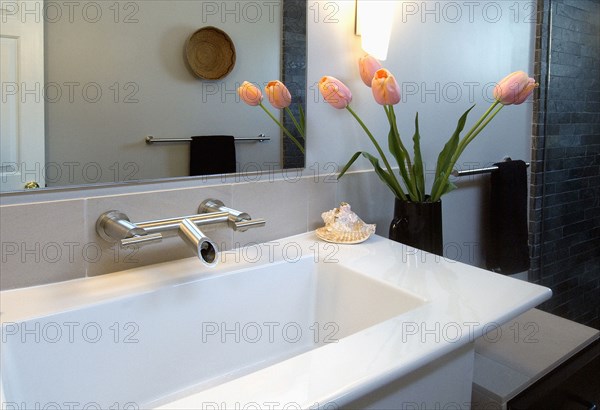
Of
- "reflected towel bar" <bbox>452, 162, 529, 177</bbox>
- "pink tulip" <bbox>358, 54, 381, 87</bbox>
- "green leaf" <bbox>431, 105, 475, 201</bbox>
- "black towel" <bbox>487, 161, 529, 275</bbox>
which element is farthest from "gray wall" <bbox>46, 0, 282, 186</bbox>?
"black towel" <bbox>487, 161, 529, 275</bbox>

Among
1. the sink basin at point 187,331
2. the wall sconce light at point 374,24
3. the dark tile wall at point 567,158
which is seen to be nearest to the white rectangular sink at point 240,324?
the sink basin at point 187,331

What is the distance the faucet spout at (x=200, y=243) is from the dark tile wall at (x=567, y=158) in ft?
4.90

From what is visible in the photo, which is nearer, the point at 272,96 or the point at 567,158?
the point at 272,96

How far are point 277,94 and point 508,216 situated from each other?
100 centimetres

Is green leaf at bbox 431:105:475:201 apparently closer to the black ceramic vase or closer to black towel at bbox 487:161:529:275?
the black ceramic vase

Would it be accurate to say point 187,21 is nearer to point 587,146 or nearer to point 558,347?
point 558,347

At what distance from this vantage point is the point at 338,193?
130cm

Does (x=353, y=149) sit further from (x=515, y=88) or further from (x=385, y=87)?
(x=515, y=88)

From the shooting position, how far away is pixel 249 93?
110 centimetres

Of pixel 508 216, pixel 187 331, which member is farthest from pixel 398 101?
pixel 508 216

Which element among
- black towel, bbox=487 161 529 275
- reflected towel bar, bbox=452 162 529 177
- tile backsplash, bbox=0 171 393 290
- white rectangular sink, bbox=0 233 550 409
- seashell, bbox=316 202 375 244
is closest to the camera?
white rectangular sink, bbox=0 233 550 409

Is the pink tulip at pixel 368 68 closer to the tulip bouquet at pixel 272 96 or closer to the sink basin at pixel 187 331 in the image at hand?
the tulip bouquet at pixel 272 96

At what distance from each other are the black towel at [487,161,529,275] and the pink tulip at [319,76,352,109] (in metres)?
0.77

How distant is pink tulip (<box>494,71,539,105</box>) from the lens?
1119 millimetres
